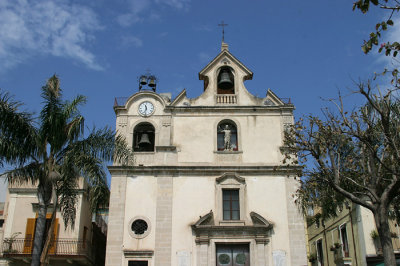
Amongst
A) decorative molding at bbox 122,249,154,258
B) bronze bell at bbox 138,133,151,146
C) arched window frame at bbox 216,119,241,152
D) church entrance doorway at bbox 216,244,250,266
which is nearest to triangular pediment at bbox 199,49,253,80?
arched window frame at bbox 216,119,241,152

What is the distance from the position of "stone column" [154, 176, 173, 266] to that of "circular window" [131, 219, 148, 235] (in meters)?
0.62

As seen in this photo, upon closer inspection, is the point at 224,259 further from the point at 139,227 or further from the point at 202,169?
the point at 202,169

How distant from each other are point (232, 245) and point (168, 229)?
9.87 feet

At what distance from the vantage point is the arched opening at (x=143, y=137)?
2431cm

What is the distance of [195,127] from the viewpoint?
24.5 m

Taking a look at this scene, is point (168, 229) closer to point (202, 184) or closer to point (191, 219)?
point (191, 219)

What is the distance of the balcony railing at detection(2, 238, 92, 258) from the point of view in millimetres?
23688

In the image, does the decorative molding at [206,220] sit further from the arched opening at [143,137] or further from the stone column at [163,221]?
the arched opening at [143,137]

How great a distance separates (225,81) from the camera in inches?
1014

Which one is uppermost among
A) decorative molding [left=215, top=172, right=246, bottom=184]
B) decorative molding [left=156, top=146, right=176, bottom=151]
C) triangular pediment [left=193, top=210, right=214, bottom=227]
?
decorative molding [left=156, top=146, right=176, bottom=151]

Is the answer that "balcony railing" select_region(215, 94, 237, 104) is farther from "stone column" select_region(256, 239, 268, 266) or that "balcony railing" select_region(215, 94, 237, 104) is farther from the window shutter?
the window shutter

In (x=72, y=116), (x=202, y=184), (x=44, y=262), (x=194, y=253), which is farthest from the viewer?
(x=202, y=184)

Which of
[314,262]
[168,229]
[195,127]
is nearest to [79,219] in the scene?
[168,229]

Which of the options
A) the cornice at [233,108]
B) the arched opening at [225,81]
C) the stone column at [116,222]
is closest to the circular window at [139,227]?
the stone column at [116,222]
